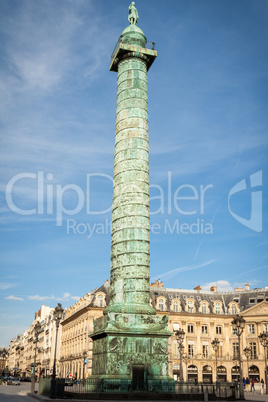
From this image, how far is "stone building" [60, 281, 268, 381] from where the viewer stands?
49344 millimetres

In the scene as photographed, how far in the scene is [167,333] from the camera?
67.5 feet

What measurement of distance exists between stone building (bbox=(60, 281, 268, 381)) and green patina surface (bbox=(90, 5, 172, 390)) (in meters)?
28.0

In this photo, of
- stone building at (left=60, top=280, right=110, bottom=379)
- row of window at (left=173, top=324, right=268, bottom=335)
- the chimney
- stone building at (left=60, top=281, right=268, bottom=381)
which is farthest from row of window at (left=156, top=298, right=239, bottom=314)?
stone building at (left=60, top=280, right=110, bottom=379)

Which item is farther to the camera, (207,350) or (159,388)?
(207,350)

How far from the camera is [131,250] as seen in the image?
70.8 feet

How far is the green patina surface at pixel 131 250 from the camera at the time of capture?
19688 mm

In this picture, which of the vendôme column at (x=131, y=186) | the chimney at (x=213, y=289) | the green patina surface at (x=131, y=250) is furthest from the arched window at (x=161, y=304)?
the vendôme column at (x=131, y=186)

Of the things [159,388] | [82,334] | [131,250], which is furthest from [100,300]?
[159,388]

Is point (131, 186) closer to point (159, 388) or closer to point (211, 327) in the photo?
point (159, 388)

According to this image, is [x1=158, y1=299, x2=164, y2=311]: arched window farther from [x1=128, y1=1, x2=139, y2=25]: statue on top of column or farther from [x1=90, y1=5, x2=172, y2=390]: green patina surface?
[x1=128, y1=1, x2=139, y2=25]: statue on top of column

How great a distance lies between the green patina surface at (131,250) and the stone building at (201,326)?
28.0 m

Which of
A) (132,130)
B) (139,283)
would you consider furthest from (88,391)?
(132,130)

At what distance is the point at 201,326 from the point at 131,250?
34.1 metres

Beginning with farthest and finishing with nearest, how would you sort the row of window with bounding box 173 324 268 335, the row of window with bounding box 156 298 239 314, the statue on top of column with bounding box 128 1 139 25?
the row of window with bounding box 156 298 239 314 → the row of window with bounding box 173 324 268 335 → the statue on top of column with bounding box 128 1 139 25
